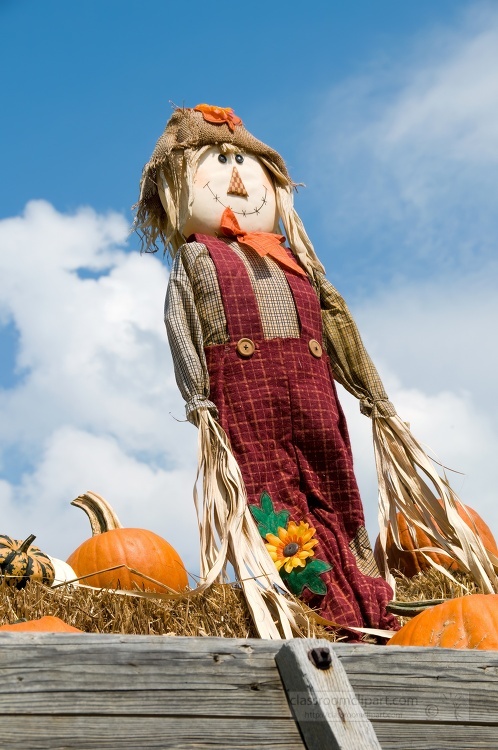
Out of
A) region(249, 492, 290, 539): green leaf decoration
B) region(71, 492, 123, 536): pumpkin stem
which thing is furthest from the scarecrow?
region(71, 492, 123, 536): pumpkin stem

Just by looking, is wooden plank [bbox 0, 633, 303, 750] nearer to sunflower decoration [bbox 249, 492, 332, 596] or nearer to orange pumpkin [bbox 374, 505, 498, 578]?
sunflower decoration [bbox 249, 492, 332, 596]

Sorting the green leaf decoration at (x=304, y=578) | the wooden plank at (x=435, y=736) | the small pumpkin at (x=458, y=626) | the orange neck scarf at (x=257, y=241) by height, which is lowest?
the wooden plank at (x=435, y=736)

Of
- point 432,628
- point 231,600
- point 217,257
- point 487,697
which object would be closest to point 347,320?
point 217,257

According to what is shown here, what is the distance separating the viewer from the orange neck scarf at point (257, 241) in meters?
4.43

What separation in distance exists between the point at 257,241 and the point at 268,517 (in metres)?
1.27

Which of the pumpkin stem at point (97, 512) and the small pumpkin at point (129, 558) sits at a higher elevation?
the pumpkin stem at point (97, 512)

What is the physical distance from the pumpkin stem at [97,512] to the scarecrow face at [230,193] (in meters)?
1.28

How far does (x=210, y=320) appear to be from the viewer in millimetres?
4121

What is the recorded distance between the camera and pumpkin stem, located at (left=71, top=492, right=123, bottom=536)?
4.57 metres

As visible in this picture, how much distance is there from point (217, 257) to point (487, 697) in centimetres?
251

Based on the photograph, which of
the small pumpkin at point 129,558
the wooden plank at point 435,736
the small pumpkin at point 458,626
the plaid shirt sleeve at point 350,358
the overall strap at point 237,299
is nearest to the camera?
the wooden plank at point 435,736

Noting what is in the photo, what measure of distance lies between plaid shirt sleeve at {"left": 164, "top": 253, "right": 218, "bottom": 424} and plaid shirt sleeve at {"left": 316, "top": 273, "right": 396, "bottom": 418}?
0.72m

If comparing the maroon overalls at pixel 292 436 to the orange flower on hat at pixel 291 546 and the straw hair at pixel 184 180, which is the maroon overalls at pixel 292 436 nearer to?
the orange flower on hat at pixel 291 546

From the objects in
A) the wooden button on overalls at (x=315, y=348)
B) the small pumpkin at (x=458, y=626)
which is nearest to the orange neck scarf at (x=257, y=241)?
the wooden button on overalls at (x=315, y=348)
